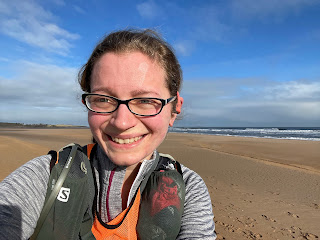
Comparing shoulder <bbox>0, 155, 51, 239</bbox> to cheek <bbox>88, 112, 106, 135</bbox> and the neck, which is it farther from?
the neck

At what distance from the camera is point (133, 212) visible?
1531mm

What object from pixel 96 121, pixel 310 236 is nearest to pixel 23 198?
pixel 96 121

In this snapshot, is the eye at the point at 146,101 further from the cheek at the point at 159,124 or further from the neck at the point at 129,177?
the neck at the point at 129,177

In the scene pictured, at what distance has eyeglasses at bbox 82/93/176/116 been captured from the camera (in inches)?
58.7

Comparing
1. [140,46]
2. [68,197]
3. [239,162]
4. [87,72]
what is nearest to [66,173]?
[68,197]

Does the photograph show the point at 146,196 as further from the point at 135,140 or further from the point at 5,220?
the point at 5,220

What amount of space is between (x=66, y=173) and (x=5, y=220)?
0.38m

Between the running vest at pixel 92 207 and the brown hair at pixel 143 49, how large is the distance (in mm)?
663

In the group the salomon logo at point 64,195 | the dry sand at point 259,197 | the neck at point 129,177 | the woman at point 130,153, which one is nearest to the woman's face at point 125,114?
the woman at point 130,153

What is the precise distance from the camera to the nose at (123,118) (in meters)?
1.43

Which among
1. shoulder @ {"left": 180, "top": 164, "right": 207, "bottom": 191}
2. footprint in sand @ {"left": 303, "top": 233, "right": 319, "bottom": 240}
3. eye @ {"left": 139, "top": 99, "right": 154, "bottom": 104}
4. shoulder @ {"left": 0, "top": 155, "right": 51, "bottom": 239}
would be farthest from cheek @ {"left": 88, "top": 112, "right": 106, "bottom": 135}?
footprint in sand @ {"left": 303, "top": 233, "right": 319, "bottom": 240}

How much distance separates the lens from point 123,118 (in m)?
1.44

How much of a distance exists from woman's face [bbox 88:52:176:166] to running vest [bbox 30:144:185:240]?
0.23 m

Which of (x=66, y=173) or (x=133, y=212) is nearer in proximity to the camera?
(x=66, y=173)
